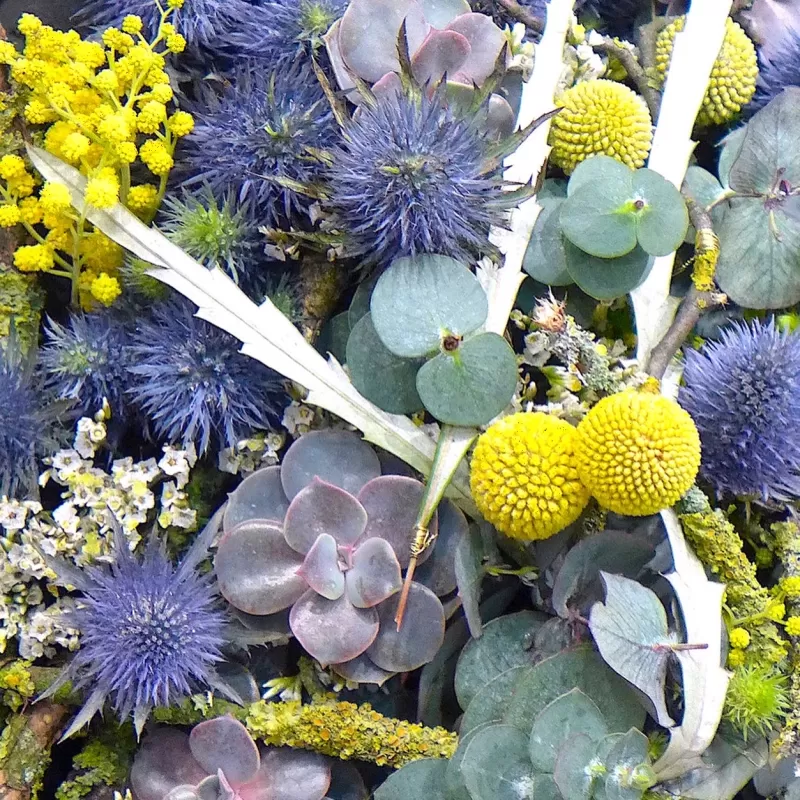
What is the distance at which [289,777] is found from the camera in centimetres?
89

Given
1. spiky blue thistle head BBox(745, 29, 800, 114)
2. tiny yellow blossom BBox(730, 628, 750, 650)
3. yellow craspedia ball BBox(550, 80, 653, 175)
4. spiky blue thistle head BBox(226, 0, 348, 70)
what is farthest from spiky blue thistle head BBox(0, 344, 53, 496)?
spiky blue thistle head BBox(745, 29, 800, 114)

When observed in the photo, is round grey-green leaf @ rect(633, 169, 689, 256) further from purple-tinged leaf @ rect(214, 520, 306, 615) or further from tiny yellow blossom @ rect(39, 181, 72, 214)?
tiny yellow blossom @ rect(39, 181, 72, 214)

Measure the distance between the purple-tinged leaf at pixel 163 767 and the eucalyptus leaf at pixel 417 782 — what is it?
21cm

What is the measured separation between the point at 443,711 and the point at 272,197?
2.01 feet

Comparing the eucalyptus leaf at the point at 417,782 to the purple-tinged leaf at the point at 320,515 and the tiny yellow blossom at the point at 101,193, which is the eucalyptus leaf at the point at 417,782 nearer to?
the purple-tinged leaf at the point at 320,515

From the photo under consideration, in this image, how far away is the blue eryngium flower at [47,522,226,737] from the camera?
0.85 m

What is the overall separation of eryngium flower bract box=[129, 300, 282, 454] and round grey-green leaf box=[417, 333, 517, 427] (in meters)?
0.20

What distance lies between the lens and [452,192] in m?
0.85

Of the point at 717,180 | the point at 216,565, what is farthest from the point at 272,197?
the point at 717,180

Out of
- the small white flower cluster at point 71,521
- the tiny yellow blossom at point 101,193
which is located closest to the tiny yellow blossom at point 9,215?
the tiny yellow blossom at point 101,193

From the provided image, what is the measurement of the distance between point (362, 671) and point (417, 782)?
0.41 ft

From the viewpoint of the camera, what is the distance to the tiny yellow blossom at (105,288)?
94 centimetres

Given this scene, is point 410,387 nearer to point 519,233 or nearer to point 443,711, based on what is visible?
point 519,233

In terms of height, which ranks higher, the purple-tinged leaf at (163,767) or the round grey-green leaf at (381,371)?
the round grey-green leaf at (381,371)
